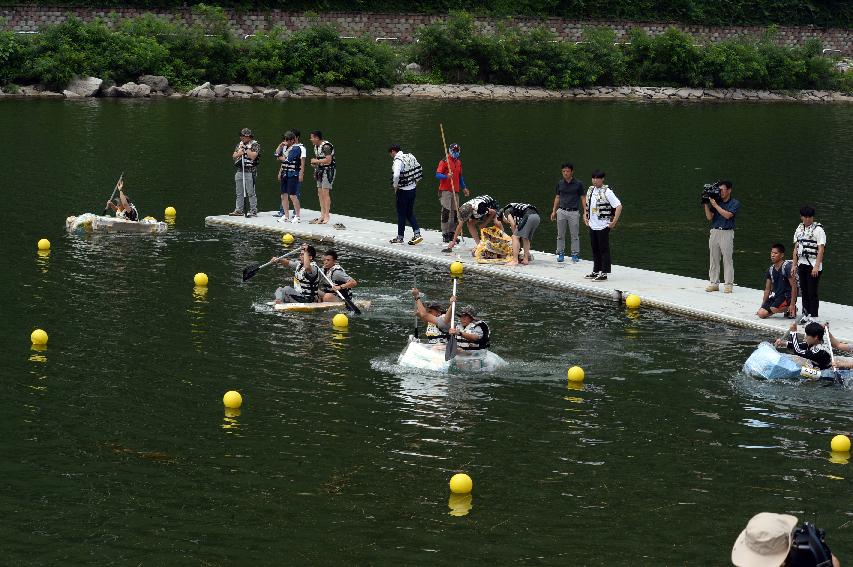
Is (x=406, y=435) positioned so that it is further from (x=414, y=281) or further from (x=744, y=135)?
(x=744, y=135)

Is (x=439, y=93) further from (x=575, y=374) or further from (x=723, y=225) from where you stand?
(x=575, y=374)

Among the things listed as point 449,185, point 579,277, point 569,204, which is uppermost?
point 449,185

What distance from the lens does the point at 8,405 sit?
859 inches

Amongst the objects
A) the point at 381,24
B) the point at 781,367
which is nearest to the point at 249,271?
the point at 781,367

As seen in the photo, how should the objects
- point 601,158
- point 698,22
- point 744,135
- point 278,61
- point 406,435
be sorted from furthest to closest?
1. point 698,22
2. point 278,61
3. point 744,135
4. point 601,158
5. point 406,435

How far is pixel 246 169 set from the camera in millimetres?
37344

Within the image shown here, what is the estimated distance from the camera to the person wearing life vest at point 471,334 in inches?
934

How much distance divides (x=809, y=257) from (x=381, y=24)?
6253 cm

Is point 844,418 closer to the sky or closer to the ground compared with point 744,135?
closer to the ground

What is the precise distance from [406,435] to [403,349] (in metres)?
4.38

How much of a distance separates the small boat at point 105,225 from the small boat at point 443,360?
14026 millimetres

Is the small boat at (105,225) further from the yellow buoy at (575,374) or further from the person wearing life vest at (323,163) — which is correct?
the yellow buoy at (575,374)

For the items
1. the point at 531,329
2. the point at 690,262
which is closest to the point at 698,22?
the point at 690,262

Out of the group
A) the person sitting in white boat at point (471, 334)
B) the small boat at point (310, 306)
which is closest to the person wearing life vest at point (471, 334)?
the person sitting in white boat at point (471, 334)
